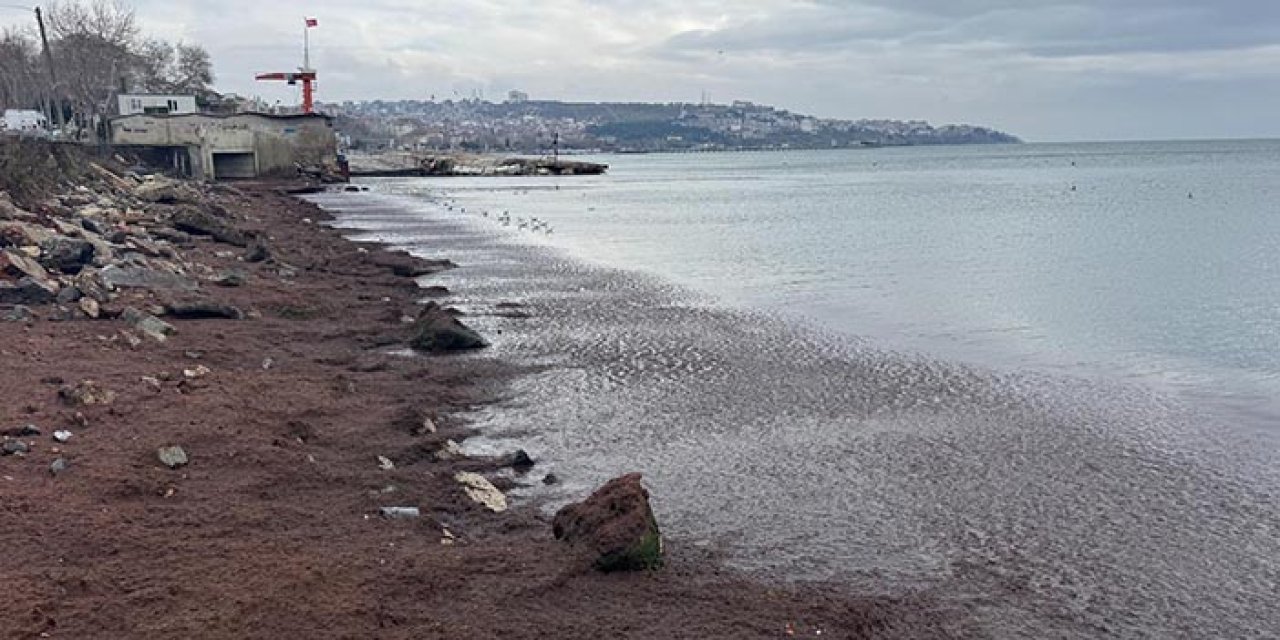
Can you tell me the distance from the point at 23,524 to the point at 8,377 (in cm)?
425

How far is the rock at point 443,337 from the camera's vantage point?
17.2 m

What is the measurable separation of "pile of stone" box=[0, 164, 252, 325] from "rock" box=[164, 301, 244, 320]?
23 millimetres

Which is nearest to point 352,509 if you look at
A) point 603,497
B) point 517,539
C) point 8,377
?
point 517,539

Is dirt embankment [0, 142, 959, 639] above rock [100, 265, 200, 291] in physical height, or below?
below

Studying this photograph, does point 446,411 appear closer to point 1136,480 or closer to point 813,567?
point 813,567

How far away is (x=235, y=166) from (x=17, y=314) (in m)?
69.2

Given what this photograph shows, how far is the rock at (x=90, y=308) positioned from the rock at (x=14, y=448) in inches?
254

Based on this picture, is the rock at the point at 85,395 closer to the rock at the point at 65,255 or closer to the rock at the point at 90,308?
the rock at the point at 90,308

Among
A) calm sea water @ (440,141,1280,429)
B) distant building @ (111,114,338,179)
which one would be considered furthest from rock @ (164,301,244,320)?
distant building @ (111,114,338,179)

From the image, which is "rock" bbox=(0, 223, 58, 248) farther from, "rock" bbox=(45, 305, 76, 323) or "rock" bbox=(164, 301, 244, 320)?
"rock" bbox=(45, 305, 76, 323)

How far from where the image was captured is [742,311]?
22.9 meters

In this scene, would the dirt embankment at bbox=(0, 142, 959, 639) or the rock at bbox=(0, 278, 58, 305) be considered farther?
the rock at bbox=(0, 278, 58, 305)

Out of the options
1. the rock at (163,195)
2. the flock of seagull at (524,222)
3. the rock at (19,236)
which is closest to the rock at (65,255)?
the rock at (19,236)

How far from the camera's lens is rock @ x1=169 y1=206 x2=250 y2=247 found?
2942cm
